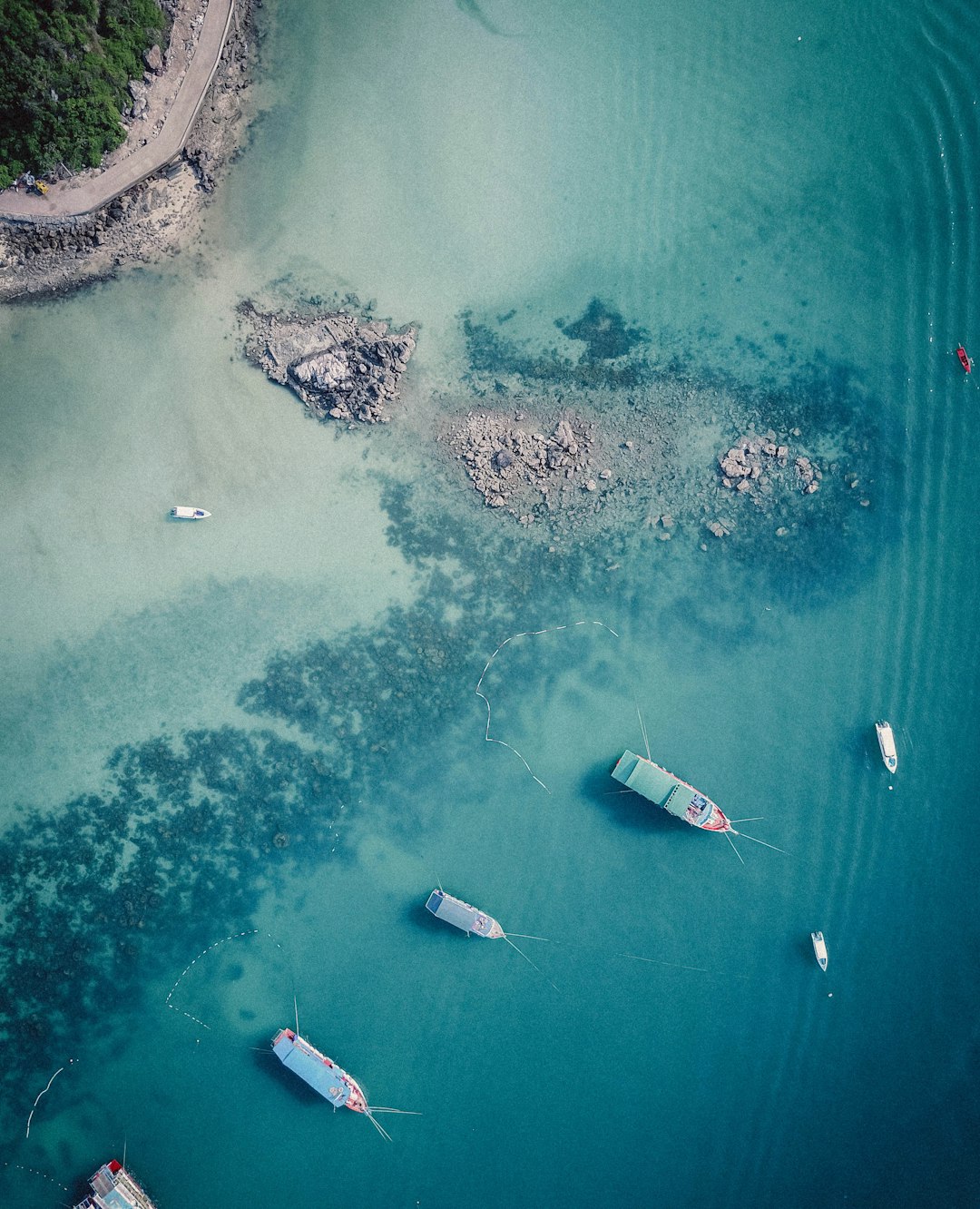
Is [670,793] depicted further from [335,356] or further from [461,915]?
[335,356]

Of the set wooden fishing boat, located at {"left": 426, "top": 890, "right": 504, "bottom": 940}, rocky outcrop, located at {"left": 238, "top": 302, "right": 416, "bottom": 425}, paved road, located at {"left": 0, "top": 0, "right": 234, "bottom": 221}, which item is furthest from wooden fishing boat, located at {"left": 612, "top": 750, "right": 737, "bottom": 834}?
paved road, located at {"left": 0, "top": 0, "right": 234, "bottom": 221}

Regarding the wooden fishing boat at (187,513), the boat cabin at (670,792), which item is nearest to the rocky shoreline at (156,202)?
the wooden fishing boat at (187,513)

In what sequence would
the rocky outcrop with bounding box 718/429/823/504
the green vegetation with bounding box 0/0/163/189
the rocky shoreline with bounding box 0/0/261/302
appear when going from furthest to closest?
the rocky outcrop with bounding box 718/429/823/504 < the rocky shoreline with bounding box 0/0/261/302 < the green vegetation with bounding box 0/0/163/189

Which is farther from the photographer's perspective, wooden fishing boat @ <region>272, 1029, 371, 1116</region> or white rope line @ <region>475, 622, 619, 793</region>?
white rope line @ <region>475, 622, 619, 793</region>

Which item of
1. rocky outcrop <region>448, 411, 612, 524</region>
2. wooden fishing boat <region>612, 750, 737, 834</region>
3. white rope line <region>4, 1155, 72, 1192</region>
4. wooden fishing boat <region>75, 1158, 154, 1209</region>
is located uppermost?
rocky outcrop <region>448, 411, 612, 524</region>

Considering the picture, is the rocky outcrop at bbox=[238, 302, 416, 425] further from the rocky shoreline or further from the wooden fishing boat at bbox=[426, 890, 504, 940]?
the wooden fishing boat at bbox=[426, 890, 504, 940]

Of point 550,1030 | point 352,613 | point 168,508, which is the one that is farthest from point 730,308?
point 550,1030

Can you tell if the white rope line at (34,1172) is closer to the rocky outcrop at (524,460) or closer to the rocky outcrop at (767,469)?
the rocky outcrop at (524,460)

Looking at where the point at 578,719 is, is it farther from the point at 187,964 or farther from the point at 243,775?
the point at 187,964
